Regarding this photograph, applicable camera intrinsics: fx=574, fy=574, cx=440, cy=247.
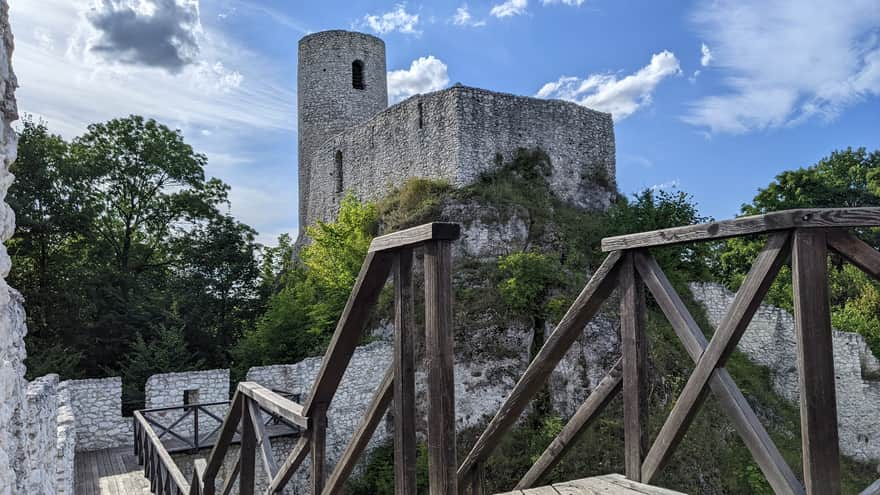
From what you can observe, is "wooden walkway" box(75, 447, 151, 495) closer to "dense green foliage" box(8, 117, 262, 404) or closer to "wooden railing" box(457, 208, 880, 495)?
"dense green foliage" box(8, 117, 262, 404)

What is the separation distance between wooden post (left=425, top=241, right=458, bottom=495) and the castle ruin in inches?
542

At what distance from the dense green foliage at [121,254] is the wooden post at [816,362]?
14.5 meters

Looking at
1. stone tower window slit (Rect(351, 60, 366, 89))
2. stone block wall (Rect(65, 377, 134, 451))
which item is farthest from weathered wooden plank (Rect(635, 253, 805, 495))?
stone tower window slit (Rect(351, 60, 366, 89))

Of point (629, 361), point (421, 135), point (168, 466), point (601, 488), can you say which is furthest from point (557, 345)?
point (421, 135)

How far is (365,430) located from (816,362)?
5.12 ft

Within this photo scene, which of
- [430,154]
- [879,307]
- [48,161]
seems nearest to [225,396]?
[430,154]

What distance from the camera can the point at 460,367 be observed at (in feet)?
41.4

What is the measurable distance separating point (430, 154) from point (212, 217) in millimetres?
9461

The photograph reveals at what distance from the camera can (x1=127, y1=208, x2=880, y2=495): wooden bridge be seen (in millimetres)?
1729

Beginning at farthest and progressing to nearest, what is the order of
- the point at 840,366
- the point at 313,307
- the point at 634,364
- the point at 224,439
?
the point at 313,307
the point at 840,366
the point at 224,439
the point at 634,364

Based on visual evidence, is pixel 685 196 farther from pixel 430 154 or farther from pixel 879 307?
pixel 879 307

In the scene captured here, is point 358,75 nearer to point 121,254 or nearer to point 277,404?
point 121,254

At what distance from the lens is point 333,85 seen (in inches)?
860

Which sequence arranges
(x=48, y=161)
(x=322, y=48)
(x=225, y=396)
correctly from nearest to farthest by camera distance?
(x=225, y=396) < (x=48, y=161) < (x=322, y=48)
